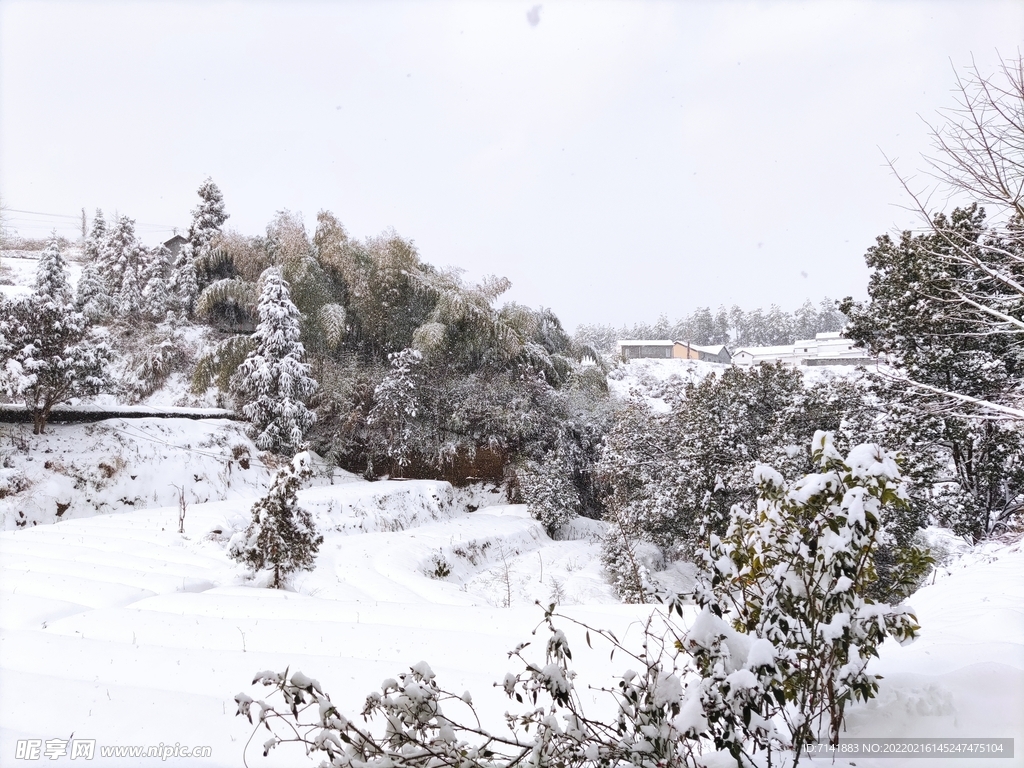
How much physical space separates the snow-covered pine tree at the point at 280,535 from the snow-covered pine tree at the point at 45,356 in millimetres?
5569

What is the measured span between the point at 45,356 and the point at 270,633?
777 centimetres

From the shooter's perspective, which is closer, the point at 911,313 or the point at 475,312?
the point at 911,313

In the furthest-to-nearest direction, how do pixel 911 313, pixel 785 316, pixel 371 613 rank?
pixel 785 316 < pixel 911 313 < pixel 371 613

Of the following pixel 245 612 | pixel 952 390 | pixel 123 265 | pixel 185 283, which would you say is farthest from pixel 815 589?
pixel 123 265

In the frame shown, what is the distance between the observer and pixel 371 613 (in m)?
4.35

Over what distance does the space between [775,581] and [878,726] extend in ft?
2.71

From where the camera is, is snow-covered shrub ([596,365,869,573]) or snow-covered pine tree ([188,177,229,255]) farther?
snow-covered pine tree ([188,177,229,255])

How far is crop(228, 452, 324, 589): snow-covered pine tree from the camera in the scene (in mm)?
5547

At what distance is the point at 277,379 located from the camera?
1099 centimetres

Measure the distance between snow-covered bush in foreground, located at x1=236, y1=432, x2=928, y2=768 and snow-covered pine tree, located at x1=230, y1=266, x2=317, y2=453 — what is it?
10023 mm

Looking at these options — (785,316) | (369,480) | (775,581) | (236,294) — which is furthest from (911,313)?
(785,316)

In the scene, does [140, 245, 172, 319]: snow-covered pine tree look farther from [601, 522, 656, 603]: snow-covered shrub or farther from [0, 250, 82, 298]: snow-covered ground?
[601, 522, 656, 603]: snow-covered shrub

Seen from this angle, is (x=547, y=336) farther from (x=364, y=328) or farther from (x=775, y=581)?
(x=775, y=581)

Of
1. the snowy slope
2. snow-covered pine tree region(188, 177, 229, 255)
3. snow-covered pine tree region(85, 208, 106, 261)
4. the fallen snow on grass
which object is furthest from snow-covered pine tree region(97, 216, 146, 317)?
the snowy slope
